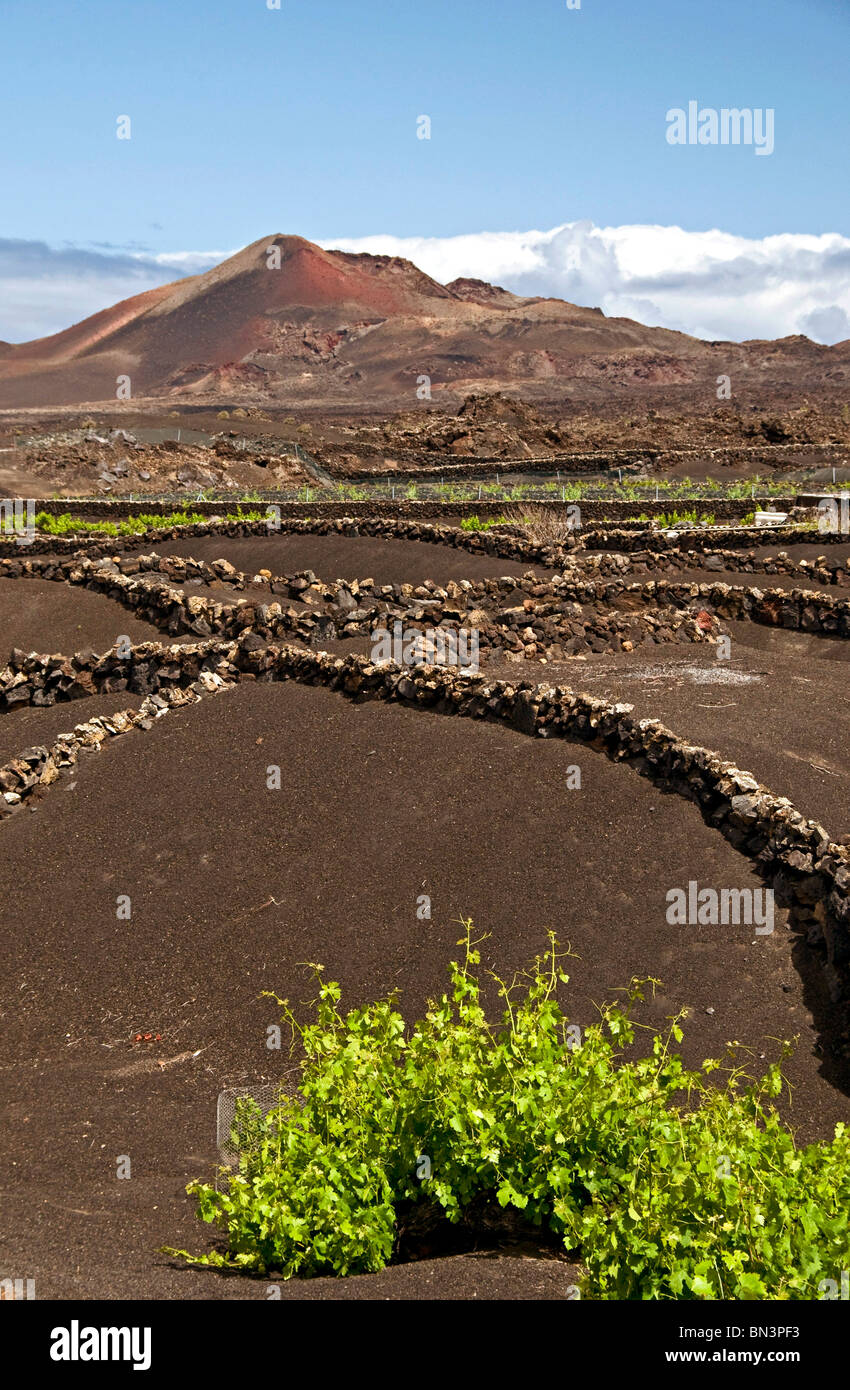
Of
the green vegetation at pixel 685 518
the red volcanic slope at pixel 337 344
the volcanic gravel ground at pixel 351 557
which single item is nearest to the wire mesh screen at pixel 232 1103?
the volcanic gravel ground at pixel 351 557

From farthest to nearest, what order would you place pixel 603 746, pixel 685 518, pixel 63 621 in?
pixel 685 518 < pixel 63 621 < pixel 603 746

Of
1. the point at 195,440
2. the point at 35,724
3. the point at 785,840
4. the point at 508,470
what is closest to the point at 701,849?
the point at 785,840

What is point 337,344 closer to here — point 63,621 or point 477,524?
point 477,524

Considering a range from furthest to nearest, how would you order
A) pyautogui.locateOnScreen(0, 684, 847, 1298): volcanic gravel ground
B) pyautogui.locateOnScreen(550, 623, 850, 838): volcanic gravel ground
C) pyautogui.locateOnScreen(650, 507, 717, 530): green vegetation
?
pyautogui.locateOnScreen(650, 507, 717, 530): green vegetation < pyautogui.locateOnScreen(550, 623, 850, 838): volcanic gravel ground < pyautogui.locateOnScreen(0, 684, 847, 1298): volcanic gravel ground

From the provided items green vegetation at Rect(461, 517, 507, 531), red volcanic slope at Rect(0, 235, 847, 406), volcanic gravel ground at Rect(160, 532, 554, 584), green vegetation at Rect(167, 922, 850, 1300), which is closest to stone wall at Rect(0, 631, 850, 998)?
green vegetation at Rect(167, 922, 850, 1300)

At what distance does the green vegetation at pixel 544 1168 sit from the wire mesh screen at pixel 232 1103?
1293mm

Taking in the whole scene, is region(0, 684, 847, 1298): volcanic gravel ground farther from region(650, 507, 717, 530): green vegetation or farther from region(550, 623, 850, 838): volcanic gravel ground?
region(650, 507, 717, 530): green vegetation

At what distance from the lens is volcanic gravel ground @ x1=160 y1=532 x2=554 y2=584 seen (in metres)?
24.5

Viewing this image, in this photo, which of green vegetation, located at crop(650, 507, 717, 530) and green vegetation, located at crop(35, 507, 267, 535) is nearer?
green vegetation, located at crop(650, 507, 717, 530)

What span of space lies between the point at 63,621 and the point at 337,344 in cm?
13042

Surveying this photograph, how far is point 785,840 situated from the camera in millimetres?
8742

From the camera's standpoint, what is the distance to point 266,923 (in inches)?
368

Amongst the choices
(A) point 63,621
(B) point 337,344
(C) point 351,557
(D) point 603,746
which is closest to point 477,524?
(C) point 351,557

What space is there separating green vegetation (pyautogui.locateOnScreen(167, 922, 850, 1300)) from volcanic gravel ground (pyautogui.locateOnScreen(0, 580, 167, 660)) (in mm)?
14326
